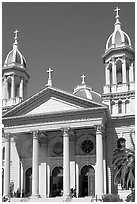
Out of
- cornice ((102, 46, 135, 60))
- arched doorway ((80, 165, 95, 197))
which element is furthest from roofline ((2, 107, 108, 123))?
cornice ((102, 46, 135, 60))

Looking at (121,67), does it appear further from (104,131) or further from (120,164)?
(120,164)

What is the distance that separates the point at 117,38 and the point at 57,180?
1805 centimetres

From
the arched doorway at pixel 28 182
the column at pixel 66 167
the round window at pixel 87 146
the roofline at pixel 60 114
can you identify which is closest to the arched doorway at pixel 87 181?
the round window at pixel 87 146

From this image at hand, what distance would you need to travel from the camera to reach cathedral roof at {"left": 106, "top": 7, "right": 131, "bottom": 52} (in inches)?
1734

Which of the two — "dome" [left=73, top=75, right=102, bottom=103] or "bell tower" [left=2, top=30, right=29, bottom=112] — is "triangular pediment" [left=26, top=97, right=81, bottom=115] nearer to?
A: "bell tower" [left=2, top=30, right=29, bottom=112]

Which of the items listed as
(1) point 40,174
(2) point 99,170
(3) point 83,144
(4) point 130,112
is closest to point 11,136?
(1) point 40,174

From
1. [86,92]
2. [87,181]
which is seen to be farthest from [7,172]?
[86,92]

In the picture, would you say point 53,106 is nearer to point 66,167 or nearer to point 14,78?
point 66,167

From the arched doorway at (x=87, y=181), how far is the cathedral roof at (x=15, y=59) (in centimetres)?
1688

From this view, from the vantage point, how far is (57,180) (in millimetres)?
41719

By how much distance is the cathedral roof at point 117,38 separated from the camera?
144ft

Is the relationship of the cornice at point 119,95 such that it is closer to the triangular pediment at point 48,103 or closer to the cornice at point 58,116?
the cornice at point 58,116

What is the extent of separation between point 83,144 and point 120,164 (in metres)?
12.7

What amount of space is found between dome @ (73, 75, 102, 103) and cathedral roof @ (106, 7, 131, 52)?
659cm
